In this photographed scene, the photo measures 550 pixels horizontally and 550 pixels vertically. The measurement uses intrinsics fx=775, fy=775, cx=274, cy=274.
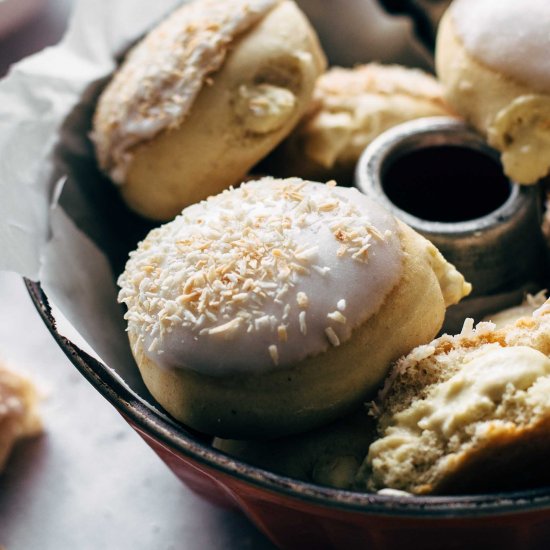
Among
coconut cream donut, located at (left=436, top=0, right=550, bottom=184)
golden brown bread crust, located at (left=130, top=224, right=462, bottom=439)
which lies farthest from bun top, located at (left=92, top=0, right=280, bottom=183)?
golden brown bread crust, located at (left=130, top=224, right=462, bottom=439)

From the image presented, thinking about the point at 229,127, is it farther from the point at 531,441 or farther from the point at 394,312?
the point at 531,441

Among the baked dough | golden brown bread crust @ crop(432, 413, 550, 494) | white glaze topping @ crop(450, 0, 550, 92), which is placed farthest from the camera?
the baked dough

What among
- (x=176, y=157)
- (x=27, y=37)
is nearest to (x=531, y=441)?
(x=176, y=157)

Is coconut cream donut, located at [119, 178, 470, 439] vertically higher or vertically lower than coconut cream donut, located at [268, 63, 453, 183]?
higher

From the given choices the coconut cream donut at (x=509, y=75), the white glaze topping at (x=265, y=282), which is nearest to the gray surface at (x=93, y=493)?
the white glaze topping at (x=265, y=282)

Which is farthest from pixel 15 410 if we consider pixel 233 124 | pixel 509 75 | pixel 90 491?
pixel 509 75

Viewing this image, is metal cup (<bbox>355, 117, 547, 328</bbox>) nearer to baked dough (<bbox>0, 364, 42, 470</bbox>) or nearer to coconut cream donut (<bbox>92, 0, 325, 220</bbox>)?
coconut cream donut (<bbox>92, 0, 325, 220</bbox>)
